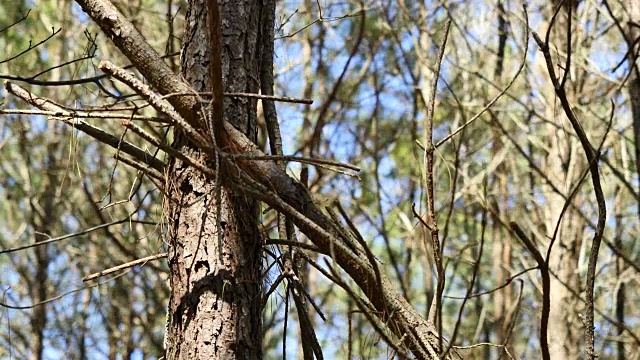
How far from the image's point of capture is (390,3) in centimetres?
707

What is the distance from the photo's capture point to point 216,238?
1.91m

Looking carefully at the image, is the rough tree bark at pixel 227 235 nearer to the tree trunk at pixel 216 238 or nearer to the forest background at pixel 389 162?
the tree trunk at pixel 216 238

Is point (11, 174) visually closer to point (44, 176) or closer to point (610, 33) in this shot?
point (44, 176)

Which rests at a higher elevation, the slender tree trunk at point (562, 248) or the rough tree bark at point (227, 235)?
the slender tree trunk at point (562, 248)

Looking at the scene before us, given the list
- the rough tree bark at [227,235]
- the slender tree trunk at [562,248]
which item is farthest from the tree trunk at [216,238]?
the slender tree trunk at [562,248]

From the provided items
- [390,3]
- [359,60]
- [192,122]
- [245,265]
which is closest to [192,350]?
[245,265]

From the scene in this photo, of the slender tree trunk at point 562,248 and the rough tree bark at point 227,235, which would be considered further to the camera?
the slender tree trunk at point 562,248

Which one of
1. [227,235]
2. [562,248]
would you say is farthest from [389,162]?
[227,235]

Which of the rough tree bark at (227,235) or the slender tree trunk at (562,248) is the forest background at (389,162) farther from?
the rough tree bark at (227,235)

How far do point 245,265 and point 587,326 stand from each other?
2.71 ft

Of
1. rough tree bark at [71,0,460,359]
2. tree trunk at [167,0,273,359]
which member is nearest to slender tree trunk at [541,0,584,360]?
tree trunk at [167,0,273,359]

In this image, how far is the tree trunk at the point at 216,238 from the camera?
1.85 m

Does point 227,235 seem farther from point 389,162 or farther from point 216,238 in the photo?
point 389,162

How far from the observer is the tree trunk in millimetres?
1848
